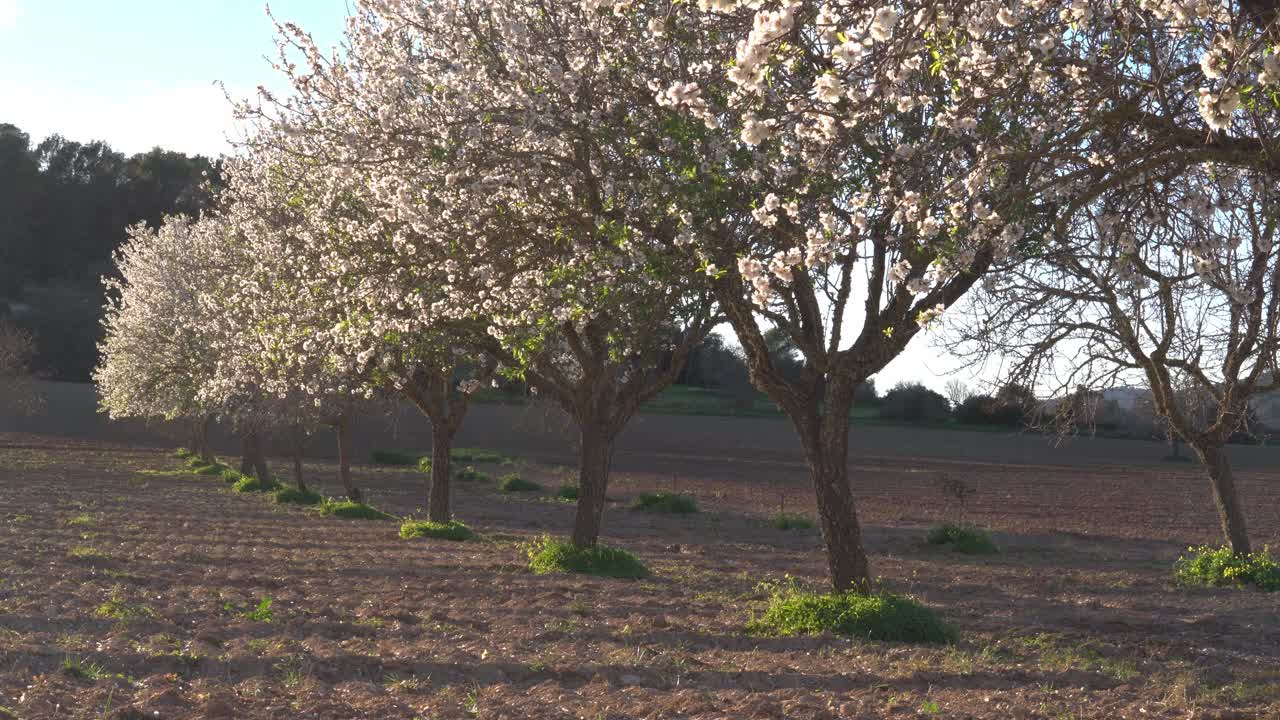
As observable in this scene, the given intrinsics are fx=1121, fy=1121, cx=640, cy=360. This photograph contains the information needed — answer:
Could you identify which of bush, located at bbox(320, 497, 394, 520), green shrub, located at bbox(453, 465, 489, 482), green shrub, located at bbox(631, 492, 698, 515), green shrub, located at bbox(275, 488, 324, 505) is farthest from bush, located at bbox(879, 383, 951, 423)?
bush, located at bbox(320, 497, 394, 520)

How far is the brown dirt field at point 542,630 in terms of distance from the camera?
6.98 metres

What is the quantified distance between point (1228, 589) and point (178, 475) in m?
31.4

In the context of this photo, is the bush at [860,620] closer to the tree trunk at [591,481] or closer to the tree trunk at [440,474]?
the tree trunk at [591,481]

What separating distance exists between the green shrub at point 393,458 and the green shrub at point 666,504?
799 inches

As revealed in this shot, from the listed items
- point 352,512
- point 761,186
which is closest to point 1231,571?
point 761,186

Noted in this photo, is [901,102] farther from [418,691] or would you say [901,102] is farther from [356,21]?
[356,21]

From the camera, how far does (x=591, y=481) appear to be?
16031 mm

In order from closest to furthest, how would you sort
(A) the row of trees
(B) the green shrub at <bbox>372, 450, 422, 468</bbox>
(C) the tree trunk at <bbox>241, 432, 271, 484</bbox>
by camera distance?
(A) the row of trees, (C) the tree trunk at <bbox>241, 432, 271, 484</bbox>, (B) the green shrub at <bbox>372, 450, 422, 468</bbox>

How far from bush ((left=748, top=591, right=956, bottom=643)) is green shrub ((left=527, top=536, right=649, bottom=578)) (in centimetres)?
453

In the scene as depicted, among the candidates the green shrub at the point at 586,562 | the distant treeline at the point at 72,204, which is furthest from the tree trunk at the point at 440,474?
the distant treeline at the point at 72,204

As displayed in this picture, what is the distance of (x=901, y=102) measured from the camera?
7.30 meters

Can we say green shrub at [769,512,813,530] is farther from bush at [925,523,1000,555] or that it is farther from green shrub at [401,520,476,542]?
green shrub at [401,520,476,542]

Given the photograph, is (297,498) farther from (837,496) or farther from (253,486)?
(837,496)

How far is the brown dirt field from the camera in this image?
6.98 meters
